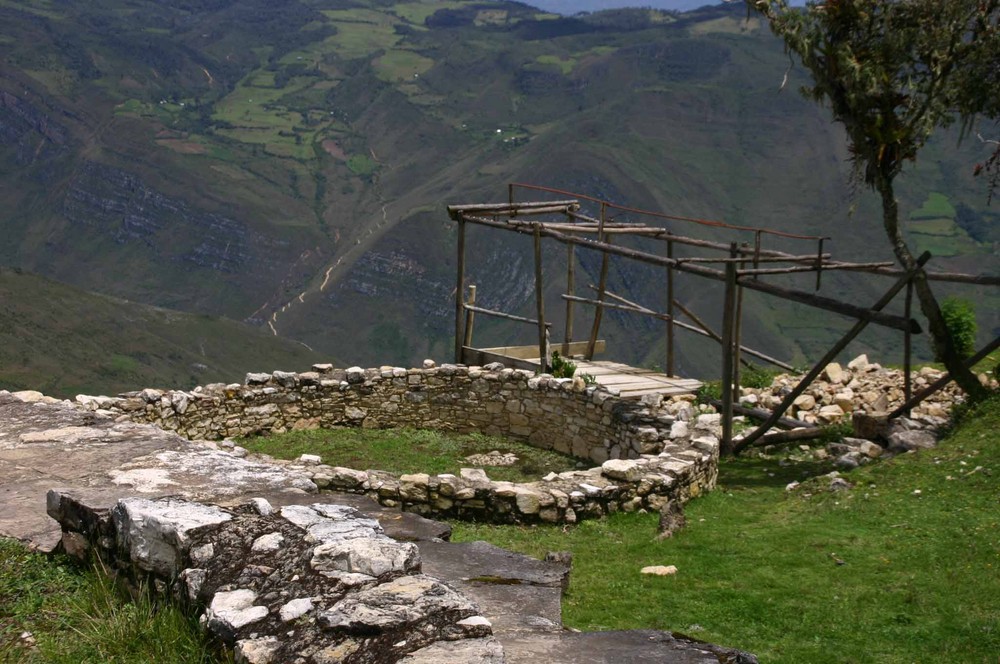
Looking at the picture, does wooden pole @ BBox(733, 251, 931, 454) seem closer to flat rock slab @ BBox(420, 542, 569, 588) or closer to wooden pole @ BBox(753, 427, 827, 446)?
wooden pole @ BBox(753, 427, 827, 446)

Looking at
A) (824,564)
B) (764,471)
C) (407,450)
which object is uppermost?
(824,564)

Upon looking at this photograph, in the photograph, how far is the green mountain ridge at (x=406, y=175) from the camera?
10912cm

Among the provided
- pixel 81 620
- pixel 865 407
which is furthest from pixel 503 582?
pixel 865 407

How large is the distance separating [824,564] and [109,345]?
58.5m

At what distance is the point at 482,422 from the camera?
53.8 feet

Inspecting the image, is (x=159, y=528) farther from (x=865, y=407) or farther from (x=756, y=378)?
(x=756, y=378)

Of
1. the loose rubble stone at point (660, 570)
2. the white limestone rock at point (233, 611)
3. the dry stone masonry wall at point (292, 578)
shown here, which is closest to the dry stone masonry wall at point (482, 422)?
the loose rubble stone at point (660, 570)

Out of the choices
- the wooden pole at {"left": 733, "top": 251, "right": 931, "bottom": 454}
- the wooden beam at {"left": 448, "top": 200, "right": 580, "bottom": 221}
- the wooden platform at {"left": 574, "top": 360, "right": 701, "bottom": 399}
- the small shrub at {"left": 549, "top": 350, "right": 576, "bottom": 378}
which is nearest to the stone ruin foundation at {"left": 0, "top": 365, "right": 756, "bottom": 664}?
the wooden pole at {"left": 733, "top": 251, "right": 931, "bottom": 454}

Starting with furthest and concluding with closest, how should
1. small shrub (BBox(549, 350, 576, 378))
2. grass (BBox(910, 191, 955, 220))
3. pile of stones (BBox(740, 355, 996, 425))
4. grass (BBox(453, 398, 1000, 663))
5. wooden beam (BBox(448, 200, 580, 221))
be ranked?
grass (BBox(910, 191, 955, 220)), wooden beam (BBox(448, 200, 580, 221)), small shrub (BBox(549, 350, 576, 378)), pile of stones (BBox(740, 355, 996, 425)), grass (BBox(453, 398, 1000, 663))

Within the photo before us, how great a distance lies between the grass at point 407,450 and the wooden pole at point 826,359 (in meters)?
2.58

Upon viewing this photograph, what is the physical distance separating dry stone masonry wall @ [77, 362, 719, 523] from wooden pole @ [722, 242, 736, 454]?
240 mm

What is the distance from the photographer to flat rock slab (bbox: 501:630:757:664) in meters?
5.02

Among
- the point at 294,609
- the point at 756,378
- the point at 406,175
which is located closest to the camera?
the point at 294,609

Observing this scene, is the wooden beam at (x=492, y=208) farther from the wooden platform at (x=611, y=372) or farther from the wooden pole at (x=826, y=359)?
the wooden pole at (x=826, y=359)
